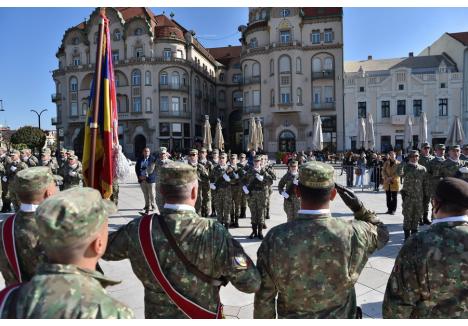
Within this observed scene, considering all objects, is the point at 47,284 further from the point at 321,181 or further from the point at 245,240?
the point at 245,240

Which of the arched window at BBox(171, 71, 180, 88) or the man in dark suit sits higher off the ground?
the arched window at BBox(171, 71, 180, 88)

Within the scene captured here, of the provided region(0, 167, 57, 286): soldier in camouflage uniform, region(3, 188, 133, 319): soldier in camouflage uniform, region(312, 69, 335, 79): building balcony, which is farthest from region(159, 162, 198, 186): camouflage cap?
region(312, 69, 335, 79): building balcony

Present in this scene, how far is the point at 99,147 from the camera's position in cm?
612

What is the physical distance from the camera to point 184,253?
2.66 metres

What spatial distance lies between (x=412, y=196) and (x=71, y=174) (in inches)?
344

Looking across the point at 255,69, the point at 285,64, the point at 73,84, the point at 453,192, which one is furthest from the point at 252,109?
the point at 453,192

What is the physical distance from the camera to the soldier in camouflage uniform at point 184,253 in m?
2.67

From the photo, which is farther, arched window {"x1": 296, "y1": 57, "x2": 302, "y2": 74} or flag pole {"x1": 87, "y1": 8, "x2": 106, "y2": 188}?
arched window {"x1": 296, "y1": 57, "x2": 302, "y2": 74}

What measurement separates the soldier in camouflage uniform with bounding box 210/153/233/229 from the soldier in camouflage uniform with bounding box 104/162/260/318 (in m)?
6.76

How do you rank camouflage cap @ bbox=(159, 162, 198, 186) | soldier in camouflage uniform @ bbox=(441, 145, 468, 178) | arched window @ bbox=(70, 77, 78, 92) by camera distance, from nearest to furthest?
1. camouflage cap @ bbox=(159, 162, 198, 186)
2. soldier in camouflage uniform @ bbox=(441, 145, 468, 178)
3. arched window @ bbox=(70, 77, 78, 92)

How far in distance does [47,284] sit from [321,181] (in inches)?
73.5

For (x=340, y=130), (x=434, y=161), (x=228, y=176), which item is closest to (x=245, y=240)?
(x=228, y=176)

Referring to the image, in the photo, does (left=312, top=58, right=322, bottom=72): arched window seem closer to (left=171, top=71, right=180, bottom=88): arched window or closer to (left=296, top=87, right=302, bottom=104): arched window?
(left=296, top=87, right=302, bottom=104): arched window

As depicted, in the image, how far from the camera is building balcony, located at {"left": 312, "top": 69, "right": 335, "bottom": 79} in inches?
1661
